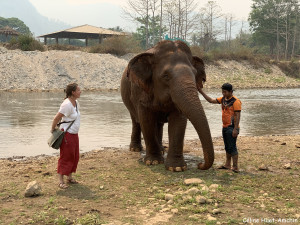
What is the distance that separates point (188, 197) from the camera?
16.4 feet

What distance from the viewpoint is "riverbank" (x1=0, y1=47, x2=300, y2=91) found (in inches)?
1280

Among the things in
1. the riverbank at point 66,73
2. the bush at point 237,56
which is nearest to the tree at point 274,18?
the bush at point 237,56

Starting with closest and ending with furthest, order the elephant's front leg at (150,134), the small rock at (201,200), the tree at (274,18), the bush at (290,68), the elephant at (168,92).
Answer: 1. the small rock at (201,200)
2. the elephant at (168,92)
3. the elephant's front leg at (150,134)
4. the bush at (290,68)
5. the tree at (274,18)

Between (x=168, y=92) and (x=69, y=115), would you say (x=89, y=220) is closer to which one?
(x=69, y=115)

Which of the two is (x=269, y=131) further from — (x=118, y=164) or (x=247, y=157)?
(x=118, y=164)

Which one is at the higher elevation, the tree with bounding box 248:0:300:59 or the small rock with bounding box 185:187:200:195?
the tree with bounding box 248:0:300:59

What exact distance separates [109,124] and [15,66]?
76.7ft

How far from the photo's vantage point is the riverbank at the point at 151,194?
177 inches

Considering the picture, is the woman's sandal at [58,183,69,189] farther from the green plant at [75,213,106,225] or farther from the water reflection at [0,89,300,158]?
the water reflection at [0,89,300,158]

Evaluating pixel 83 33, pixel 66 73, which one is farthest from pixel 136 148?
pixel 83 33

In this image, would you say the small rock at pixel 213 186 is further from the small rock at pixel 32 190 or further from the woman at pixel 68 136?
the small rock at pixel 32 190

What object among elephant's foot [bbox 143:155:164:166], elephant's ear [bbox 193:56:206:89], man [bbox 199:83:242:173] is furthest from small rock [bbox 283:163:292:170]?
elephant's foot [bbox 143:155:164:166]

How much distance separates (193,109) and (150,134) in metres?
1.62

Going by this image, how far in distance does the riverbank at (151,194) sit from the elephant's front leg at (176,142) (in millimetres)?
204
